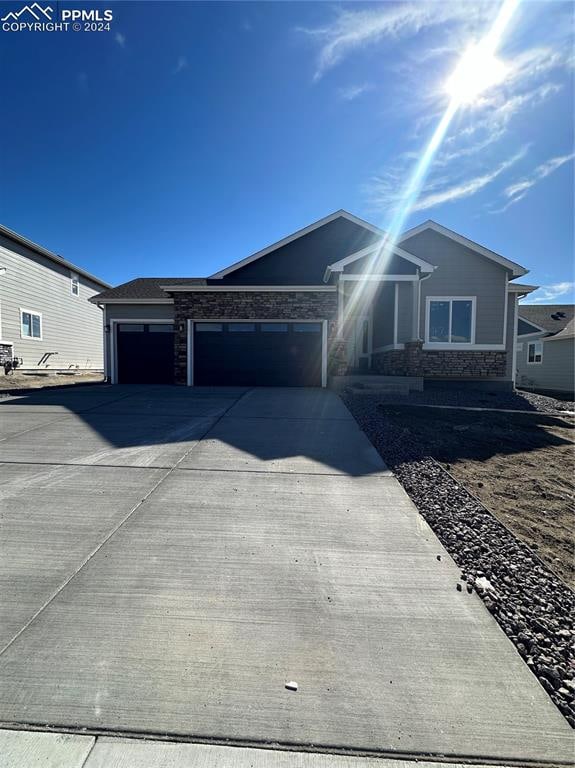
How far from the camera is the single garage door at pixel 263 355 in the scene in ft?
42.2

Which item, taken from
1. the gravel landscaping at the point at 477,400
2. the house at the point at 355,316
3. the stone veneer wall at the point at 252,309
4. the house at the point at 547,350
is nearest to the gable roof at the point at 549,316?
the house at the point at 547,350

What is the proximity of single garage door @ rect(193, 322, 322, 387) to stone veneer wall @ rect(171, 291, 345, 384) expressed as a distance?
1.01 ft

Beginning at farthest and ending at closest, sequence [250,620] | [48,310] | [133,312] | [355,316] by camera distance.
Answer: [48,310], [133,312], [355,316], [250,620]

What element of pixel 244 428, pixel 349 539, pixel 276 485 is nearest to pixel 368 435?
pixel 244 428

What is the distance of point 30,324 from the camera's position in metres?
18.3

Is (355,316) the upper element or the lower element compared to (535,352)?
upper

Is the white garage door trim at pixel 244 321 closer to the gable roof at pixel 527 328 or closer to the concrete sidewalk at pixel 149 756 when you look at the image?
the concrete sidewalk at pixel 149 756

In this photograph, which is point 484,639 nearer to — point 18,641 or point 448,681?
point 448,681

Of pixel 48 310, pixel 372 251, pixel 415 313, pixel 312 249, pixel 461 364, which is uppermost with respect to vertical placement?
pixel 312 249

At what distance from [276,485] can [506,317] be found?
12.4 m

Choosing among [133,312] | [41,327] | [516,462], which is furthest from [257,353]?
[41,327]

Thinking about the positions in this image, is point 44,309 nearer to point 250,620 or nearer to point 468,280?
point 468,280

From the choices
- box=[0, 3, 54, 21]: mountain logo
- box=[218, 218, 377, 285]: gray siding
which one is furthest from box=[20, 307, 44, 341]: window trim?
box=[0, 3, 54, 21]: mountain logo

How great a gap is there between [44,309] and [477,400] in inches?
778
